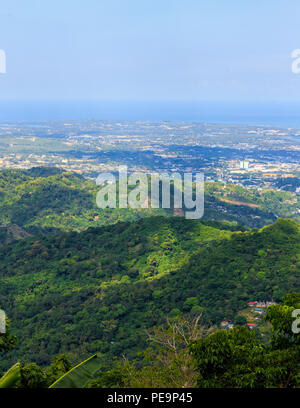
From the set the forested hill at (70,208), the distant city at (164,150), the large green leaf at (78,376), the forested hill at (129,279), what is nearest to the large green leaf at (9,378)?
the large green leaf at (78,376)

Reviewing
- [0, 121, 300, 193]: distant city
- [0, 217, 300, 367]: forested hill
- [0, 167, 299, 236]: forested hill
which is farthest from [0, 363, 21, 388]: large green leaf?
[0, 121, 300, 193]: distant city

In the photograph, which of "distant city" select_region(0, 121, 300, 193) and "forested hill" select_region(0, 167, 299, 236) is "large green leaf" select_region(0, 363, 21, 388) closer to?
"forested hill" select_region(0, 167, 299, 236)

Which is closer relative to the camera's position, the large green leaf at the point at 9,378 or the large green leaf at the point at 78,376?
the large green leaf at the point at 9,378

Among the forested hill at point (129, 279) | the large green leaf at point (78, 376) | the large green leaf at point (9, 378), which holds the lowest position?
the forested hill at point (129, 279)

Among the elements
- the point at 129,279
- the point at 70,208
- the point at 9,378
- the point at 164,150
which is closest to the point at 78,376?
the point at 9,378

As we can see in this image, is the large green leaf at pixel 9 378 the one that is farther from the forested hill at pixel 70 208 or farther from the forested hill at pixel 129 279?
the forested hill at pixel 70 208

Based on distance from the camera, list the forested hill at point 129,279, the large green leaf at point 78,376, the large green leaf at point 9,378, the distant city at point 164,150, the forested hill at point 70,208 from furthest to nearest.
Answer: the distant city at point 164,150
the forested hill at point 70,208
the forested hill at point 129,279
the large green leaf at point 78,376
the large green leaf at point 9,378

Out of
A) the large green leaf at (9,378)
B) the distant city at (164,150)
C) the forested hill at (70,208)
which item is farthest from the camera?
the distant city at (164,150)

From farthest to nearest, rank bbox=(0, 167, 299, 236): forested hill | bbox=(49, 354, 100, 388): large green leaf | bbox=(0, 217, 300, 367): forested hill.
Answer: bbox=(0, 167, 299, 236): forested hill, bbox=(0, 217, 300, 367): forested hill, bbox=(49, 354, 100, 388): large green leaf
